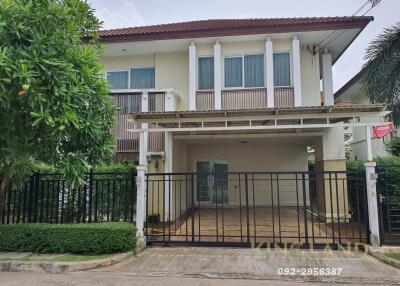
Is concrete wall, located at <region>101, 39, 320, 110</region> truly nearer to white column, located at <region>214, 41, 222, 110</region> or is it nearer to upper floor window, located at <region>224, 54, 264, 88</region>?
upper floor window, located at <region>224, 54, 264, 88</region>

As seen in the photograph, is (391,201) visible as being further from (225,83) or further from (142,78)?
(142,78)

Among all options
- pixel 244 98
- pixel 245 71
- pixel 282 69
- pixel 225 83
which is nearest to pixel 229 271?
pixel 244 98

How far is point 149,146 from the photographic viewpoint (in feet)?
36.4

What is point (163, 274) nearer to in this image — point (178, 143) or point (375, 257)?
point (375, 257)

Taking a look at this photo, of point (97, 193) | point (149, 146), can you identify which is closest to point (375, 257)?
point (97, 193)

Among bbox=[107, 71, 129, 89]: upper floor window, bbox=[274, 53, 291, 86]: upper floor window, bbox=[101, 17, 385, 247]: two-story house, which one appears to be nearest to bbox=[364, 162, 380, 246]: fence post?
bbox=[101, 17, 385, 247]: two-story house

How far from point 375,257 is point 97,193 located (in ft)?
22.6

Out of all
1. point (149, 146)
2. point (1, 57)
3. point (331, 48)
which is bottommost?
point (149, 146)

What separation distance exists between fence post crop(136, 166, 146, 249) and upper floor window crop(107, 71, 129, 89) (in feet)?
21.4

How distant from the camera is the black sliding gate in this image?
25.3 ft

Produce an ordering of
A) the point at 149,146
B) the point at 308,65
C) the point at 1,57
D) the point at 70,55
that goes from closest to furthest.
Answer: the point at 1,57 → the point at 70,55 → the point at 149,146 → the point at 308,65

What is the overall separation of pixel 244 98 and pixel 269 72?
136 cm

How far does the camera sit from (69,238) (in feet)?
23.0

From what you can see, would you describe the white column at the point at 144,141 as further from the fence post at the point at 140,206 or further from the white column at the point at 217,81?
the white column at the point at 217,81
